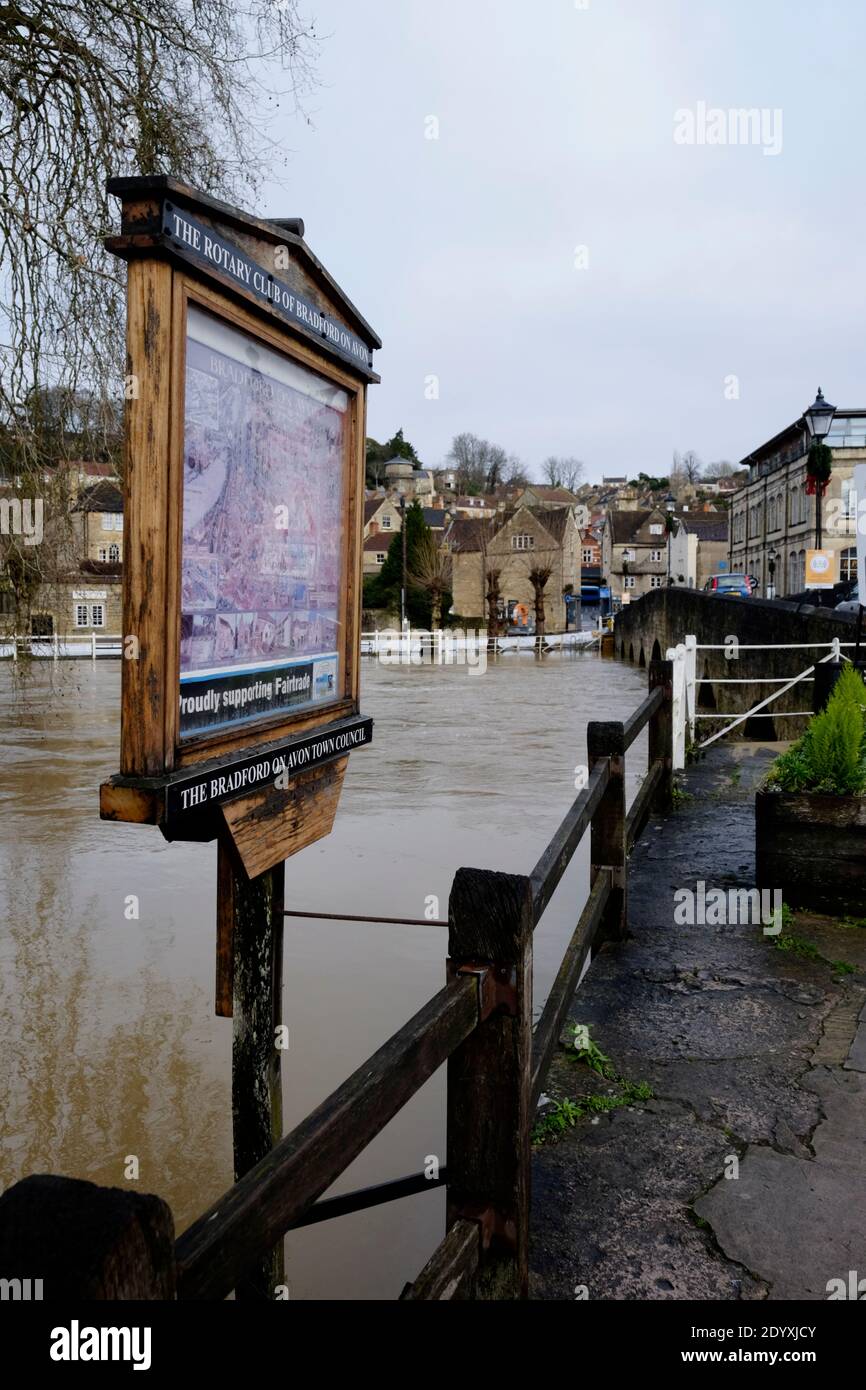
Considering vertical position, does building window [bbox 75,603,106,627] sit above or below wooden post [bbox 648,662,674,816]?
above

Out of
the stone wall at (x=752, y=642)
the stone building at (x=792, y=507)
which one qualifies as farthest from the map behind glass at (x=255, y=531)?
the stone building at (x=792, y=507)

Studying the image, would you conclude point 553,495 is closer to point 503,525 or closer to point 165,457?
point 503,525

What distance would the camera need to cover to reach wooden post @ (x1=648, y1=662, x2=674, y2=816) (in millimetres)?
8453

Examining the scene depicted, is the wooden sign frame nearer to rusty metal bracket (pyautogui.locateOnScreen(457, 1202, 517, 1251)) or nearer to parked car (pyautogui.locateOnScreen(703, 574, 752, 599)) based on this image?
rusty metal bracket (pyautogui.locateOnScreen(457, 1202, 517, 1251))

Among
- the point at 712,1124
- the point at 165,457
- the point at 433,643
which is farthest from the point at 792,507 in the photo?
the point at 165,457

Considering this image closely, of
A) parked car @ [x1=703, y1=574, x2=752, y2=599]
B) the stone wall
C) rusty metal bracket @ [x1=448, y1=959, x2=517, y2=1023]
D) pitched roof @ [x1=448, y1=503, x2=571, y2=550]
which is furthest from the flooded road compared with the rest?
pitched roof @ [x1=448, y1=503, x2=571, y2=550]

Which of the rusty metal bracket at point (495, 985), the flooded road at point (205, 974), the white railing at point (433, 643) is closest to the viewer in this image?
the rusty metal bracket at point (495, 985)

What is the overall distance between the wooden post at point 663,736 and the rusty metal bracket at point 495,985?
598 centimetres

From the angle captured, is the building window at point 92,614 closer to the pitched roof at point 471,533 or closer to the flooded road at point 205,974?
the pitched roof at point 471,533

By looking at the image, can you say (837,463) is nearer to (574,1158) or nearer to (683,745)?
(683,745)

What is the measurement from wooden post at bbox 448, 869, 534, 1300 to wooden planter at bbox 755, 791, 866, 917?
337cm

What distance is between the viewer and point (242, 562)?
8.98 ft

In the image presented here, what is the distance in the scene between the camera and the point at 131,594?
2.28m

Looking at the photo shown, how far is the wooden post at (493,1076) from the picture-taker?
2500 mm
